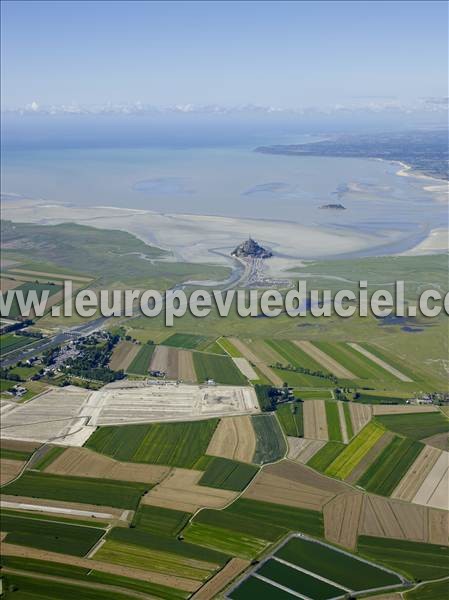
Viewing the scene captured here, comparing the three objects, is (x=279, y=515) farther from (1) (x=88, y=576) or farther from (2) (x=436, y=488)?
(1) (x=88, y=576)

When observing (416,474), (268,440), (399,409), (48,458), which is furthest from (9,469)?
(399,409)

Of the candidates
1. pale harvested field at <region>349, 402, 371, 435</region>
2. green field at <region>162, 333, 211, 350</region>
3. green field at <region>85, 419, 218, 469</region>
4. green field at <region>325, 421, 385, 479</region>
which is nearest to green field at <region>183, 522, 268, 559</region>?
green field at <region>85, 419, 218, 469</region>

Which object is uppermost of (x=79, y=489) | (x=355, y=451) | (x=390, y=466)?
(x=355, y=451)

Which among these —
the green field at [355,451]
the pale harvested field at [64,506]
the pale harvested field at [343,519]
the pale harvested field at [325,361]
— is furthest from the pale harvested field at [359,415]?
the pale harvested field at [64,506]

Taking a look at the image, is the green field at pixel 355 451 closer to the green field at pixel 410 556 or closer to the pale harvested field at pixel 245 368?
the green field at pixel 410 556

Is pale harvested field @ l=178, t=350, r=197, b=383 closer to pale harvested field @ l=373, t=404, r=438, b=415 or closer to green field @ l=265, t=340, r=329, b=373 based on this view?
green field @ l=265, t=340, r=329, b=373

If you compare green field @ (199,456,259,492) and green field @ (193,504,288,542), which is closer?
green field @ (193,504,288,542)

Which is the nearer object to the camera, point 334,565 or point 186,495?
point 334,565
